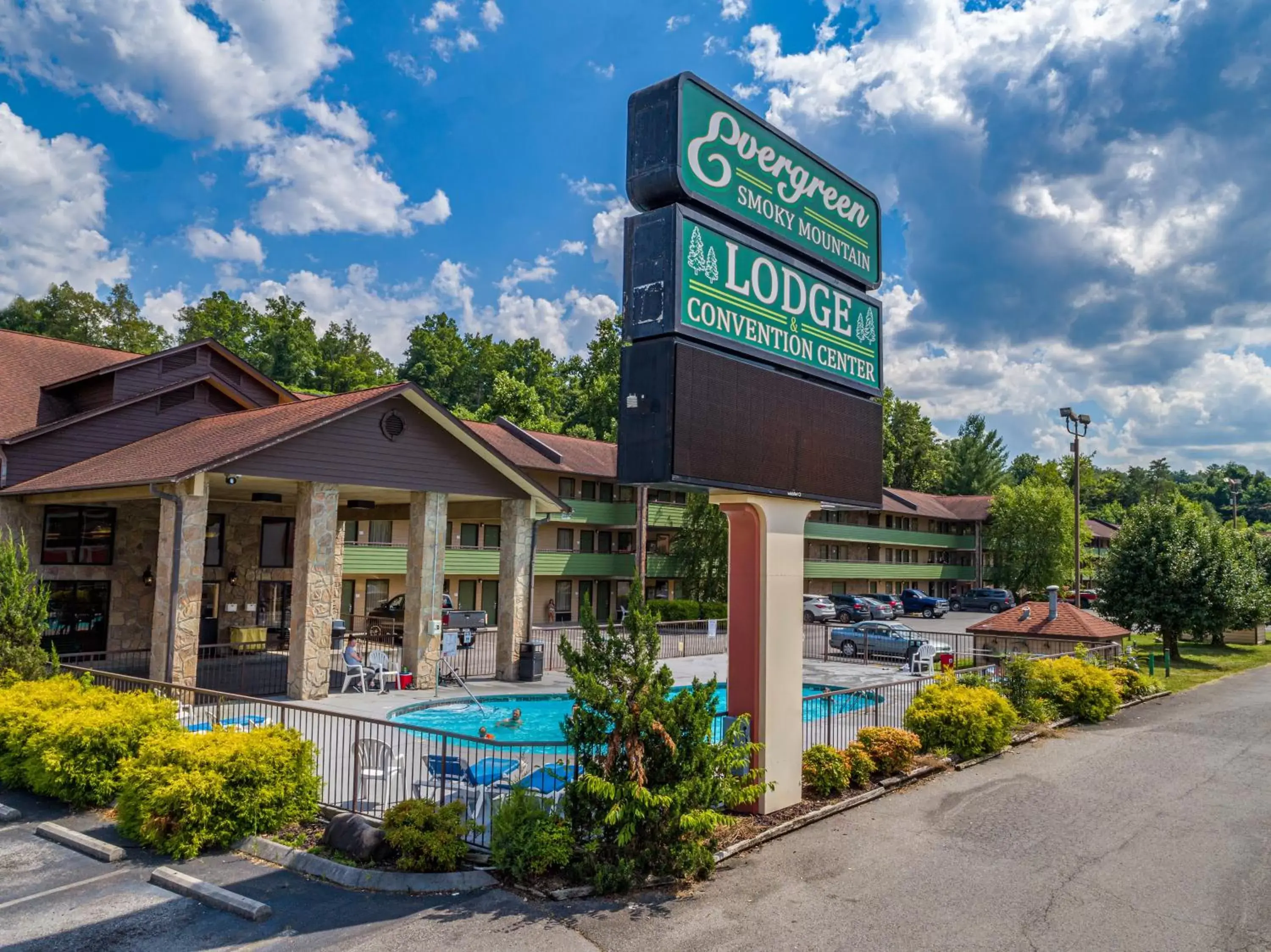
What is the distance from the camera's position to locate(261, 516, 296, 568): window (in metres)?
28.3

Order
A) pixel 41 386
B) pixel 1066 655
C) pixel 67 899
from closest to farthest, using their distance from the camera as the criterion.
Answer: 1. pixel 67 899
2. pixel 1066 655
3. pixel 41 386

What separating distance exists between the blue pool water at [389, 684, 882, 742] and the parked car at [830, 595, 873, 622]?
2661cm

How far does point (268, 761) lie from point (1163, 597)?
32.4m

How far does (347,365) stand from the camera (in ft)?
240

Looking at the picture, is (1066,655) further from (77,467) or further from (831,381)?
(77,467)

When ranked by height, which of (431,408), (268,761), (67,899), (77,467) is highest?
(431,408)

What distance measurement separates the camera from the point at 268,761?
35.1 feet

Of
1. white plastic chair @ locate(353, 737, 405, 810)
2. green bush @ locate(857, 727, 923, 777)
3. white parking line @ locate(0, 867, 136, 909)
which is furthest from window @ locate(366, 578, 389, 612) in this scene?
white parking line @ locate(0, 867, 136, 909)

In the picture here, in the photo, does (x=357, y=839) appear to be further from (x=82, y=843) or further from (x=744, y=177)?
(x=744, y=177)

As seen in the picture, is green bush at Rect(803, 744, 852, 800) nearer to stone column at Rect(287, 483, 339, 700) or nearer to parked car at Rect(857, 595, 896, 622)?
stone column at Rect(287, 483, 339, 700)

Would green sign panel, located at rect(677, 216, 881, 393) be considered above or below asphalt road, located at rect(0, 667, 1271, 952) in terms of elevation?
above

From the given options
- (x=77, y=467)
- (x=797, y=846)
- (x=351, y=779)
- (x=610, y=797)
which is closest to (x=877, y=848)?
(x=797, y=846)

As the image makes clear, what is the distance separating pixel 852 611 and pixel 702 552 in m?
9.23

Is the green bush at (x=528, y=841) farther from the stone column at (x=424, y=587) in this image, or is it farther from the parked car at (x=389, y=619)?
the parked car at (x=389, y=619)
